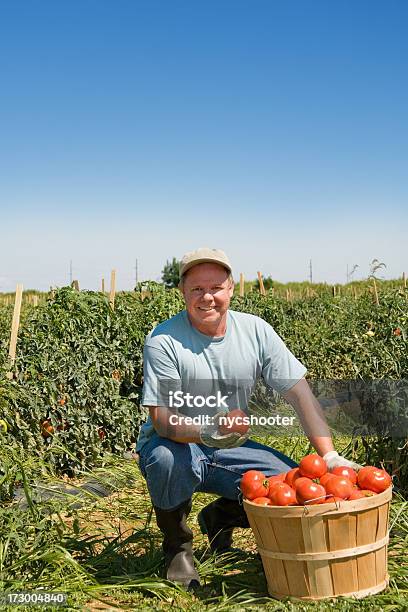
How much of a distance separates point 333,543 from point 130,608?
0.80m

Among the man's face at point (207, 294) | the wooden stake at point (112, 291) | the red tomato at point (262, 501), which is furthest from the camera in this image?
the wooden stake at point (112, 291)

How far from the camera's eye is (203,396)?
2996 mm

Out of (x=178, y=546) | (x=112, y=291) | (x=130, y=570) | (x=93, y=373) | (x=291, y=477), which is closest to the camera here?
(x=291, y=477)

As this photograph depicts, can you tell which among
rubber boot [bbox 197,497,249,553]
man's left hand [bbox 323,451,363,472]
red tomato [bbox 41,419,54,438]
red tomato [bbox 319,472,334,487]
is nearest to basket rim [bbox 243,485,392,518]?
red tomato [bbox 319,472,334,487]

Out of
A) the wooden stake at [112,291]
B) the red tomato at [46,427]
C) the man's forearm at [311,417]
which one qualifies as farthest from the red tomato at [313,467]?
the wooden stake at [112,291]

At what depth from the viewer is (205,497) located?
Answer: 166 inches

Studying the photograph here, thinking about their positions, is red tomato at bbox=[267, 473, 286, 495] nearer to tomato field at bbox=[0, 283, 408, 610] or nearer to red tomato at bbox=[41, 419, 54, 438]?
tomato field at bbox=[0, 283, 408, 610]

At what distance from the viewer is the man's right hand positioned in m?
2.80

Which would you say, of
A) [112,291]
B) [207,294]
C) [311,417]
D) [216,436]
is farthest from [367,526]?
[112,291]

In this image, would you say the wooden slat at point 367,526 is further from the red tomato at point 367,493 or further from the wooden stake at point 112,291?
the wooden stake at point 112,291

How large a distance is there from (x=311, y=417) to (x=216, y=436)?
0.41m

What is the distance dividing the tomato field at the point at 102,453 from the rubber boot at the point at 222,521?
0.30ft

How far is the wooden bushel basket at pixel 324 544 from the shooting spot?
2.53m

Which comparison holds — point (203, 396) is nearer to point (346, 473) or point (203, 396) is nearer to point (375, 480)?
point (346, 473)
